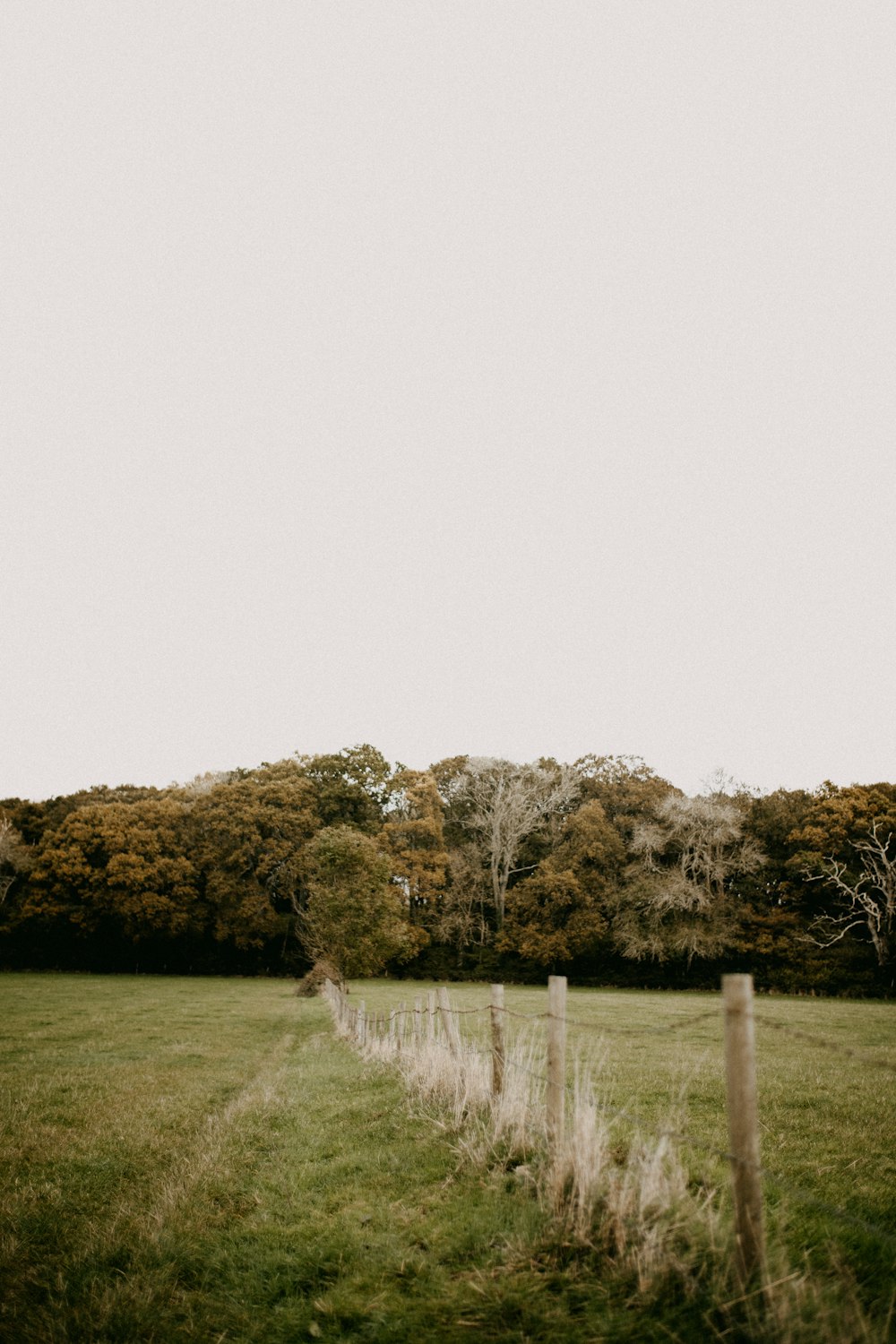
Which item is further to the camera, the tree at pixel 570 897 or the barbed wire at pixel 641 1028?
the tree at pixel 570 897

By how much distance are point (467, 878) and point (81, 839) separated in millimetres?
25127

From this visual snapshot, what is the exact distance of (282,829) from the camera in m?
47.3

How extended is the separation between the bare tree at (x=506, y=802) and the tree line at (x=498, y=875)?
18 centimetres

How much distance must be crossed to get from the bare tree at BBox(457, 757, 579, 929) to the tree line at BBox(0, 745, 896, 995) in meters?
0.18

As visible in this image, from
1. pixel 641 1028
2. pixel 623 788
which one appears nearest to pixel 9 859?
pixel 623 788

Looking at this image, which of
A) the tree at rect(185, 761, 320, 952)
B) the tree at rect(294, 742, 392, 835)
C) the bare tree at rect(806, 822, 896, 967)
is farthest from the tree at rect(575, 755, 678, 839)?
the tree at rect(185, 761, 320, 952)

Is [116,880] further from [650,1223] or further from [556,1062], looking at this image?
[650,1223]

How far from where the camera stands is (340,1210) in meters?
5.81

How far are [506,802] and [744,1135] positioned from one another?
152 feet

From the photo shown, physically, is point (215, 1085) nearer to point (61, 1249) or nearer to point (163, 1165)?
point (163, 1165)

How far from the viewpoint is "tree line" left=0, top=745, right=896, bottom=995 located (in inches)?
1582

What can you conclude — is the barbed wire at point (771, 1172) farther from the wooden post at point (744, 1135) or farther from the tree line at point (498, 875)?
the tree line at point (498, 875)

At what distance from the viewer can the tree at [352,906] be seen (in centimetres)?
2720

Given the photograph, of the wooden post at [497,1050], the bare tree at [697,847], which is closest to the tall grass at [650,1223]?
the wooden post at [497,1050]
